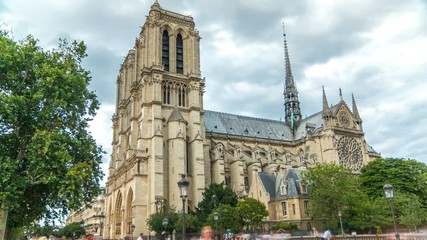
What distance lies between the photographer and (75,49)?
24.8m

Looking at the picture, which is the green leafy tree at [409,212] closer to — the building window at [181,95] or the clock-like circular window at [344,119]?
the clock-like circular window at [344,119]

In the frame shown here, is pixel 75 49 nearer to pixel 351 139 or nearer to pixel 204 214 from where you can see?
pixel 204 214

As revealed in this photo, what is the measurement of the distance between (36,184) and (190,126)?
A: 35800 mm

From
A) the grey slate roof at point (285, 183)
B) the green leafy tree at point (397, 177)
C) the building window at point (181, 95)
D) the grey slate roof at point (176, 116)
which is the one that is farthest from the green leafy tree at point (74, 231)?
the green leafy tree at point (397, 177)

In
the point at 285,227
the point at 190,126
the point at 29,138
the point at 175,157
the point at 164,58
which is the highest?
the point at 164,58

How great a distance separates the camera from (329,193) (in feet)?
139

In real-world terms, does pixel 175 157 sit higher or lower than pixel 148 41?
lower

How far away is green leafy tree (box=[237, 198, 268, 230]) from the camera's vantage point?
4266 cm

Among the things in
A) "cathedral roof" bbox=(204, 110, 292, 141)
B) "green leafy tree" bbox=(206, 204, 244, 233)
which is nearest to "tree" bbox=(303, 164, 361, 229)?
"green leafy tree" bbox=(206, 204, 244, 233)

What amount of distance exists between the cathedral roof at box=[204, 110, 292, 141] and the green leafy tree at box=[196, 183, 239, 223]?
70.3 ft

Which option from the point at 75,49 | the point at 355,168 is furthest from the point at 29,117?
the point at 355,168

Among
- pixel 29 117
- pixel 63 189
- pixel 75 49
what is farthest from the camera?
pixel 75 49

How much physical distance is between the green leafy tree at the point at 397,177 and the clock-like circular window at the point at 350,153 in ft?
38.6

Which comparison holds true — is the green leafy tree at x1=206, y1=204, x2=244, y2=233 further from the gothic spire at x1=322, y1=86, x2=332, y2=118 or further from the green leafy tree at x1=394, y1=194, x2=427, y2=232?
the gothic spire at x1=322, y1=86, x2=332, y2=118
